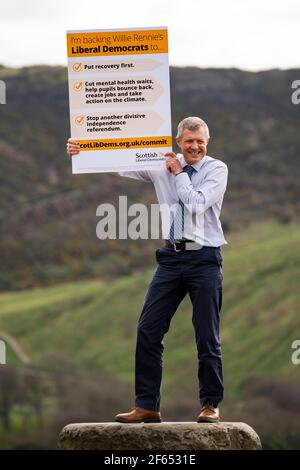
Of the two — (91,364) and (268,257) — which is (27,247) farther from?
(268,257)

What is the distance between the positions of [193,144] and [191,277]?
100 centimetres

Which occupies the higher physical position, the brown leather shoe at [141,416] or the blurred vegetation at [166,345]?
the brown leather shoe at [141,416]

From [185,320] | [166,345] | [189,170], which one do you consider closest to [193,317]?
[189,170]

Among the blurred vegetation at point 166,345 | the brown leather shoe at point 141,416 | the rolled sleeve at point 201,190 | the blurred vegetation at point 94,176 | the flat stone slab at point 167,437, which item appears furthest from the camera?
the blurred vegetation at point 94,176

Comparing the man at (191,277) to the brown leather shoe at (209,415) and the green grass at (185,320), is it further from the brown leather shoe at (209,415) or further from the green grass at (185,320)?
the green grass at (185,320)

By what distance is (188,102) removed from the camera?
4370 inches

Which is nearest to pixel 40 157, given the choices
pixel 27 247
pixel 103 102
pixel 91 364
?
pixel 27 247

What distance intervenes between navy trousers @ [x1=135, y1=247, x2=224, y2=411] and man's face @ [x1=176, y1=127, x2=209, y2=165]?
2.30 feet

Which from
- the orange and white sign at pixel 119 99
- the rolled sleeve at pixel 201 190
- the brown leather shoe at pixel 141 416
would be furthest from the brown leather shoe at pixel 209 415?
the orange and white sign at pixel 119 99

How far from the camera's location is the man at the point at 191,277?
29.7 feet

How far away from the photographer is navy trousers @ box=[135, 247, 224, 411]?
29.8 ft

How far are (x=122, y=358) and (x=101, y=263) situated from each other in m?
13.0

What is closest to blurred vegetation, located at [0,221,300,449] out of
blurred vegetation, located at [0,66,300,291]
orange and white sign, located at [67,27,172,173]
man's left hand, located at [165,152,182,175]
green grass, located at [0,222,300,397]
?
green grass, located at [0,222,300,397]

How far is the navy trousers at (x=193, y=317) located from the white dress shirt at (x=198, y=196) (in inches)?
5.2
